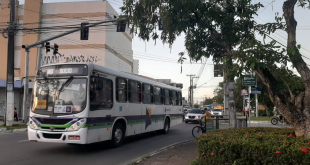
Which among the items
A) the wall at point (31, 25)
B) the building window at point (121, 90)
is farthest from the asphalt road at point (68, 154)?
the wall at point (31, 25)

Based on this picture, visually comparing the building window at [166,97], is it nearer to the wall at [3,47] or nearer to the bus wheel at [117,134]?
the bus wheel at [117,134]

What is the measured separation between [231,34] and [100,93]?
4.70 m

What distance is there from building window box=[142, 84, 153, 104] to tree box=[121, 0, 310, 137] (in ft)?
12.6

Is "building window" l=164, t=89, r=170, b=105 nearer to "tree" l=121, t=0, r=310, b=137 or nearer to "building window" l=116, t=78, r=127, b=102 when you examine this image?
"building window" l=116, t=78, r=127, b=102

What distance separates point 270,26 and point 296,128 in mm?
2785

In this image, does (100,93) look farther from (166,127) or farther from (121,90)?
(166,127)

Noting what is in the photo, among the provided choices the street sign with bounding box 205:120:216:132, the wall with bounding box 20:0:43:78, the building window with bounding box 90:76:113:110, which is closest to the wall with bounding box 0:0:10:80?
the wall with bounding box 20:0:43:78

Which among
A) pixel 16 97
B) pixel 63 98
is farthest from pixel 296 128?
pixel 16 97

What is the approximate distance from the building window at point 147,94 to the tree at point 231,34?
3.83 meters

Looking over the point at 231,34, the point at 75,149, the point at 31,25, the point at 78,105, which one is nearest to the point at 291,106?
the point at 231,34

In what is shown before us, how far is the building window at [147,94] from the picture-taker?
503 inches

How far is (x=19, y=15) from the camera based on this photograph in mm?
32375

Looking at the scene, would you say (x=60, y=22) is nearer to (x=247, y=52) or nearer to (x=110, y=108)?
(x=110, y=108)

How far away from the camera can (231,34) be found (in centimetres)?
855
